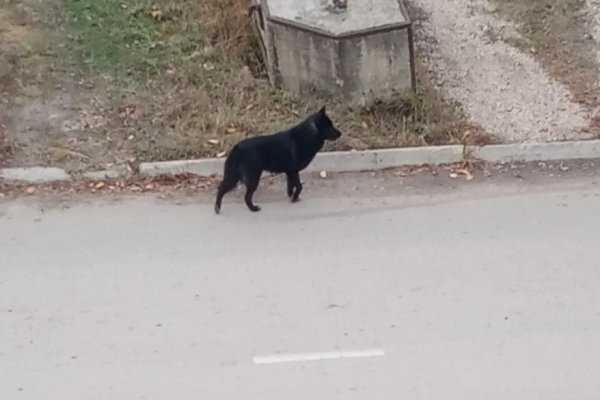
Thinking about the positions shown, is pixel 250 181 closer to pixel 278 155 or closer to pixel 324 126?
pixel 278 155

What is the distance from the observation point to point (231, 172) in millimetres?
8555

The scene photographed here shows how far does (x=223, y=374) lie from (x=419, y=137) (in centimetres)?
367

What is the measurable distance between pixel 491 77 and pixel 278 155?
9.57 ft

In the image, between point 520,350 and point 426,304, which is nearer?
point 520,350

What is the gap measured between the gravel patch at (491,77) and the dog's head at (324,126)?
1.58 meters

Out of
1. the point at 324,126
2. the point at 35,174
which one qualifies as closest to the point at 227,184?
the point at 324,126

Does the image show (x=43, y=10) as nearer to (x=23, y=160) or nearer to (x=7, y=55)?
(x=7, y=55)

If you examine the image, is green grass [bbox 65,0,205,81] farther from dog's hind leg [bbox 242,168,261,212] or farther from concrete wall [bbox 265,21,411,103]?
dog's hind leg [bbox 242,168,261,212]

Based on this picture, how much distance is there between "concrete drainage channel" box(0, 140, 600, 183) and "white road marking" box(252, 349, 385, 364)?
2827 millimetres

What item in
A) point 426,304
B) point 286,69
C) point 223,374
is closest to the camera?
point 223,374

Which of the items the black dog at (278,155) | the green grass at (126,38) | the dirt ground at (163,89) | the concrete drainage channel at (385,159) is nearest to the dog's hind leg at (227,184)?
the black dog at (278,155)

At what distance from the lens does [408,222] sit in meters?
8.48

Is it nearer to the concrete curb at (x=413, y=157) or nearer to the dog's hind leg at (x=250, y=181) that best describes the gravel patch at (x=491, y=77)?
the concrete curb at (x=413, y=157)

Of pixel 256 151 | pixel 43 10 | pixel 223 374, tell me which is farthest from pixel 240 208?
pixel 43 10
